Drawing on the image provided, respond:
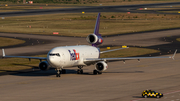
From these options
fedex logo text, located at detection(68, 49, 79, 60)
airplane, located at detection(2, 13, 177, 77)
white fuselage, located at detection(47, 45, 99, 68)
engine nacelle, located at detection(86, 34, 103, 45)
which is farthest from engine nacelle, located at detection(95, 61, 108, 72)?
engine nacelle, located at detection(86, 34, 103, 45)

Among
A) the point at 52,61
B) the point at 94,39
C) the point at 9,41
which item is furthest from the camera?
the point at 9,41

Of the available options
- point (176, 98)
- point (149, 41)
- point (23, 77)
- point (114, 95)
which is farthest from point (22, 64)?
point (149, 41)

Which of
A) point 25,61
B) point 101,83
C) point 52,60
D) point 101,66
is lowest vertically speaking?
point 101,83

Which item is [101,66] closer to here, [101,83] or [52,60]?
[101,83]

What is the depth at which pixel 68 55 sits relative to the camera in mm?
53281

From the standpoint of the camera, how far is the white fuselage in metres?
51.8

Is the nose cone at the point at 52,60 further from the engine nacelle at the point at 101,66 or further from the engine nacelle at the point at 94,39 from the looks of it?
the engine nacelle at the point at 94,39

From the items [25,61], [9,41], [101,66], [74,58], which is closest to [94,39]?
[101,66]

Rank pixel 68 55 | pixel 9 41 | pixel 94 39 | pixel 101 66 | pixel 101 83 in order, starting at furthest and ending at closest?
pixel 9 41 < pixel 94 39 < pixel 101 66 < pixel 68 55 < pixel 101 83

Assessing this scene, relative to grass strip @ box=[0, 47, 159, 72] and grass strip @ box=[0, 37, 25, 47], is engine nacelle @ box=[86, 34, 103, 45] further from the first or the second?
grass strip @ box=[0, 37, 25, 47]

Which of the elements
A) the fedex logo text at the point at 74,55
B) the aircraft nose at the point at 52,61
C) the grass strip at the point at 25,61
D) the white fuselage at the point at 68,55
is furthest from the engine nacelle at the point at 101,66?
the grass strip at the point at 25,61

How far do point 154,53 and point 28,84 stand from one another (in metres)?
45.4

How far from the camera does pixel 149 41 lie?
4429 inches

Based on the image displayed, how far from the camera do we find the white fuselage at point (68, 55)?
170 ft
